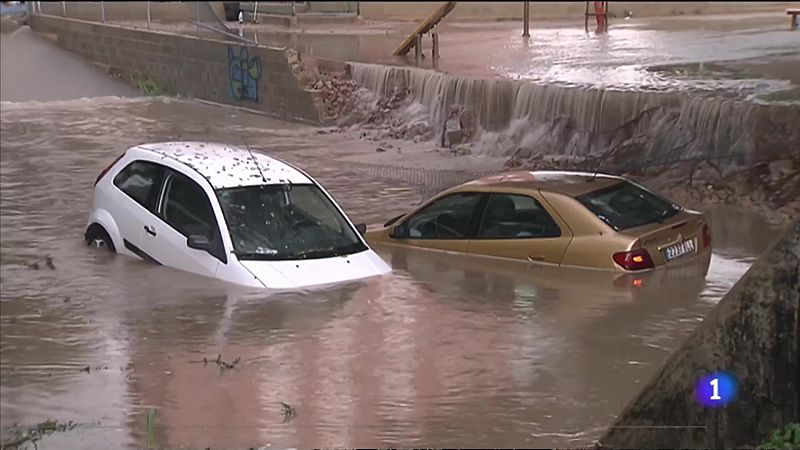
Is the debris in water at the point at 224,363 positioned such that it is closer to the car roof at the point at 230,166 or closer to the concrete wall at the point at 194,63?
the car roof at the point at 230,166

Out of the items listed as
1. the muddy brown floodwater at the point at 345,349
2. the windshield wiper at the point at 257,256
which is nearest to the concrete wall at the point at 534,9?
the muddy brown floodwater at the point at 345,349

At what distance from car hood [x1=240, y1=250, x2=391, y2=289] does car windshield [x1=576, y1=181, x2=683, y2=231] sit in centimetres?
222

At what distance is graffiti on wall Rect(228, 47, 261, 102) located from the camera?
2919cm

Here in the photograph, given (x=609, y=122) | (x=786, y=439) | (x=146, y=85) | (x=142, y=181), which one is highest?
(x=786, y=439)

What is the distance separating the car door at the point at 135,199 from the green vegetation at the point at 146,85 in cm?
2104

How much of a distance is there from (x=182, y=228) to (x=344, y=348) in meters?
3.02

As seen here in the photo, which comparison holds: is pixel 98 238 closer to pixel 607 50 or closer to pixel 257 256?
pixel 257 256

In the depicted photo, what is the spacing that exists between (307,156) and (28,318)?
12005 millimetres

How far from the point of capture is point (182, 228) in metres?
11.9

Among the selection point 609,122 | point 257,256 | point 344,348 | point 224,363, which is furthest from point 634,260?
point 609,122

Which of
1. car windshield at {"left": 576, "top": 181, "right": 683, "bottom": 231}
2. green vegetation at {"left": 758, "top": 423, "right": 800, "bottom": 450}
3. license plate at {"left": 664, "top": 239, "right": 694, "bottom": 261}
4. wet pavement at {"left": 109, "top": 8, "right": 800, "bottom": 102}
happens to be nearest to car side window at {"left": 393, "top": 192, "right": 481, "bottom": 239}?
car windshield at {"left": 576, "top": 181, "right": 683, "bottom": 231}

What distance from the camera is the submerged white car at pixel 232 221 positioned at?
11234 mm

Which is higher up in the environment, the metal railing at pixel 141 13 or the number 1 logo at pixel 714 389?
the number 1 logo at pixel 714 389

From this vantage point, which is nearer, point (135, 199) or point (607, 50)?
point (135, 199)
